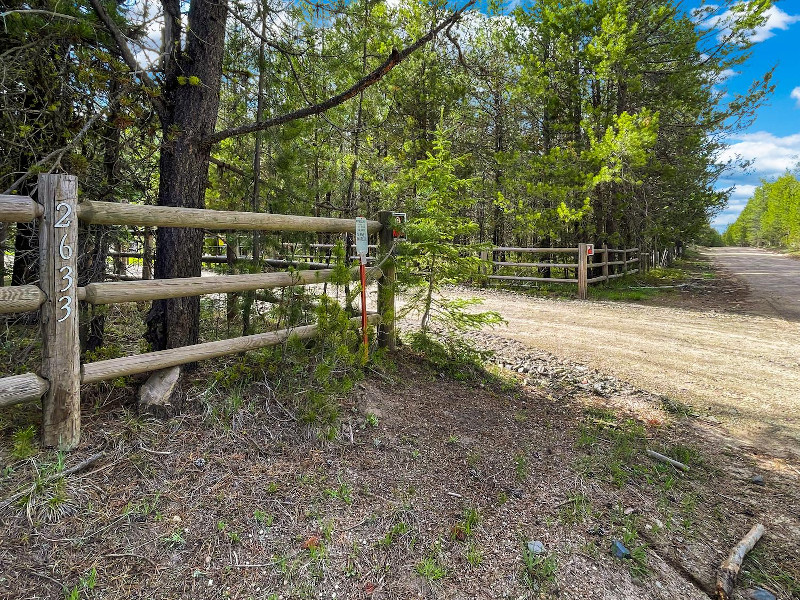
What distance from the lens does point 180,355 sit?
2.95m

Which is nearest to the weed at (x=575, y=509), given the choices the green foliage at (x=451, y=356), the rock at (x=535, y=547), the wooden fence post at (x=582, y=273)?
the rock at (x=535, y=547)

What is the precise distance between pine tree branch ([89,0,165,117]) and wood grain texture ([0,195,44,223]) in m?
1.20

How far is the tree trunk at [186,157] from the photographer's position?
3.40 metres

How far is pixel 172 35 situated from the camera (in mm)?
3408

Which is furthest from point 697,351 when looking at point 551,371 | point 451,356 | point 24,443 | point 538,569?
point 24,443

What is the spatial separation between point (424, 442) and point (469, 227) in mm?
2413

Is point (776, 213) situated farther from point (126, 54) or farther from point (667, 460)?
point (126, 54)

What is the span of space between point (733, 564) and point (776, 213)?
55.7 metres

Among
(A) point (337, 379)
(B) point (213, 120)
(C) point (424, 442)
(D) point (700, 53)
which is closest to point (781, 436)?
(C) point (424, 442)

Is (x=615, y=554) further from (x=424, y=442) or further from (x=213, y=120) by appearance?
(x=213, y=120)

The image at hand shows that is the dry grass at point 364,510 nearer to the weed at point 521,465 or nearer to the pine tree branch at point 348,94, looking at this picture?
the weed at point 521,465

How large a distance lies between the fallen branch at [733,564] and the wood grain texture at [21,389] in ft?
12.4

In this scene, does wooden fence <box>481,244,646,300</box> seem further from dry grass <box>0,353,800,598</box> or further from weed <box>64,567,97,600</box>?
weed <box>64,567,97,600</box>

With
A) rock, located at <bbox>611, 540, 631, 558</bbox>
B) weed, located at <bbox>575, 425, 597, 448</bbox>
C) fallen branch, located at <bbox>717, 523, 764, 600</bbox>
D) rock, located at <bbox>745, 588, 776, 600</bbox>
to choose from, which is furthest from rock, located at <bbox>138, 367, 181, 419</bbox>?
rock, located at <bbox>745, 588, 776, 600</bbox>
